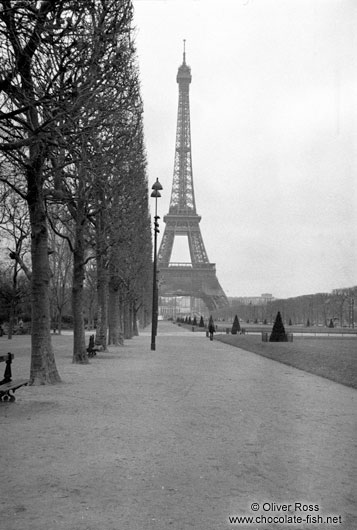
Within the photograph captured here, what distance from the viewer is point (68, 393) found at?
40.8 ft

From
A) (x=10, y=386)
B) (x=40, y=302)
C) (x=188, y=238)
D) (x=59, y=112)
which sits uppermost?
(x=188, y=238)

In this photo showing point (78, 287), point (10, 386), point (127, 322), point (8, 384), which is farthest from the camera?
point (127, 322)

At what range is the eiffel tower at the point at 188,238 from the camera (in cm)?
10162

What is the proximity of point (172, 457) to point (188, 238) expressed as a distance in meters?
101

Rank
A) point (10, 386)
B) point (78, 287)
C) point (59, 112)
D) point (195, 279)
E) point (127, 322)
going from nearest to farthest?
point (59, 112) < point (10, 386) < point (78, 287) < point (127, 322) < point (195, 279)

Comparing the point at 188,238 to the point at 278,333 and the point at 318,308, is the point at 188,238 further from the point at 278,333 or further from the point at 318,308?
the point at 278,333

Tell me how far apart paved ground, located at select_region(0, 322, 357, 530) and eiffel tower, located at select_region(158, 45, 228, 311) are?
86.5m

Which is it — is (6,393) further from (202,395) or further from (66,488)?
(66,488)

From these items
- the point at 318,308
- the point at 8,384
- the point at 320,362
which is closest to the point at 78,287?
the point at 8,384

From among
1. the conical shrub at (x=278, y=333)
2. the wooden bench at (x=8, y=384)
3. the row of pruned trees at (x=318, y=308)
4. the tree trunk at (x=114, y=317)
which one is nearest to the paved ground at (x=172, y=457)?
the wooden bench at (x=8, y=384)

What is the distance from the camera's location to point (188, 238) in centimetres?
10794

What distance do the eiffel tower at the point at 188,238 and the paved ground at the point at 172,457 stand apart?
8647 cm

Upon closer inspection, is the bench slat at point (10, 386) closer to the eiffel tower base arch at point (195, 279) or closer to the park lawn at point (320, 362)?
the park lawn at point (320, 362)

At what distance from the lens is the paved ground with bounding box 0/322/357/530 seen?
5.01 m
